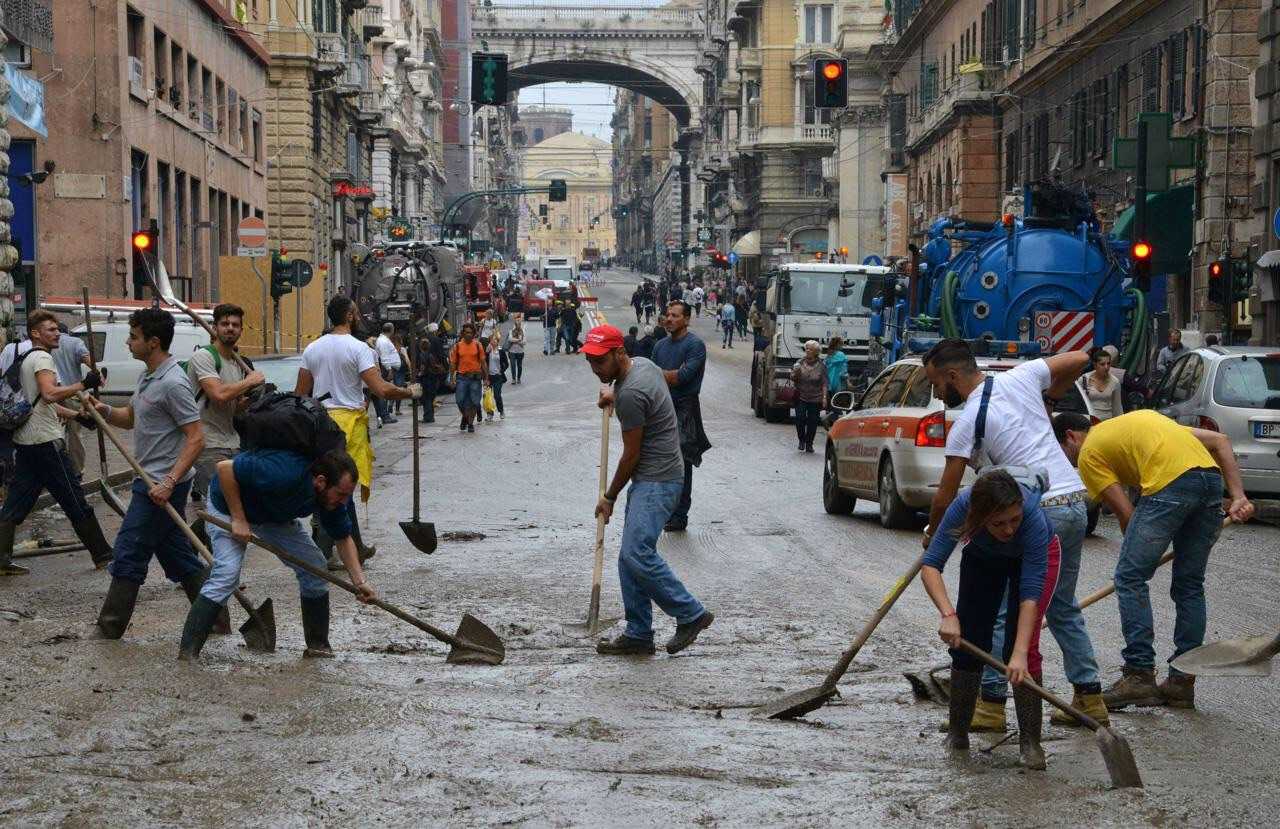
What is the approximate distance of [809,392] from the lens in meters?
25.6

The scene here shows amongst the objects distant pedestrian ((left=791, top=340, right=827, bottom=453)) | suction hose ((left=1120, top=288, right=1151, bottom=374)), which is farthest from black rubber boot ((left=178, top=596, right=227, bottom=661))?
distant pedestrian ((left=791, top=340, right=827, bottom=453))

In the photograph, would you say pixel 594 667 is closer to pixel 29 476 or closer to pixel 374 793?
pixel 374 793

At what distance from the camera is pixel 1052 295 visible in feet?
78.3

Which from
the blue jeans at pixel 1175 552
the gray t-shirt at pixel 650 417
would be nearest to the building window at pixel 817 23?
the gray t-shirt at pixel 650 417

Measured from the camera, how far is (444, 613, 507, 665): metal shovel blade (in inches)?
364

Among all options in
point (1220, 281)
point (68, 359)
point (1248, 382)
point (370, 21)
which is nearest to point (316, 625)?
point (68, 359)

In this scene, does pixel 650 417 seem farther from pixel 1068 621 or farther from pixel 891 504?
pixel 891 504

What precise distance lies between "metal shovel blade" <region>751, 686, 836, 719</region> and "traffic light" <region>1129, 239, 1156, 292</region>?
A: 15.5 meters

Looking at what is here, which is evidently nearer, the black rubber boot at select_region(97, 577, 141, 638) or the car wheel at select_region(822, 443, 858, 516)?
the black rubber boot at select_region(97, 577, 141, 638)

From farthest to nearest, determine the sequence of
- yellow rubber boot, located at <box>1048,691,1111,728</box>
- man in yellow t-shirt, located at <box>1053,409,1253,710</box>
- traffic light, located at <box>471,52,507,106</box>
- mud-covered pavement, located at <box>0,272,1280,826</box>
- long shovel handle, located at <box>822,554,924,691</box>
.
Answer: traffic light, located at <box>471,52,507,106</box>
man in yellow t-shirt, located at <box>1053,409,1253,710</box>
yellow rubber boot, located at <box>1048,691,1111,728</box>
long shovel handle, located at <box>822,554,924,691</box>
mud-covered pavement, located at <box>0,272,1280,826</box>

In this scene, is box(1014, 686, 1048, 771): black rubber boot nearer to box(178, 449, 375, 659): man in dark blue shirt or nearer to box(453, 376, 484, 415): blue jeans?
box(178, 449, 375, 659): man in dark blue shirt

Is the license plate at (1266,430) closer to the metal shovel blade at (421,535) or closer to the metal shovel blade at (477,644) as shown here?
the metal shovel blade at (421,535)

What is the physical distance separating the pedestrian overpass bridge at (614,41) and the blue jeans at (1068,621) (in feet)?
404

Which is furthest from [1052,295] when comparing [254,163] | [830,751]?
[254,163]
